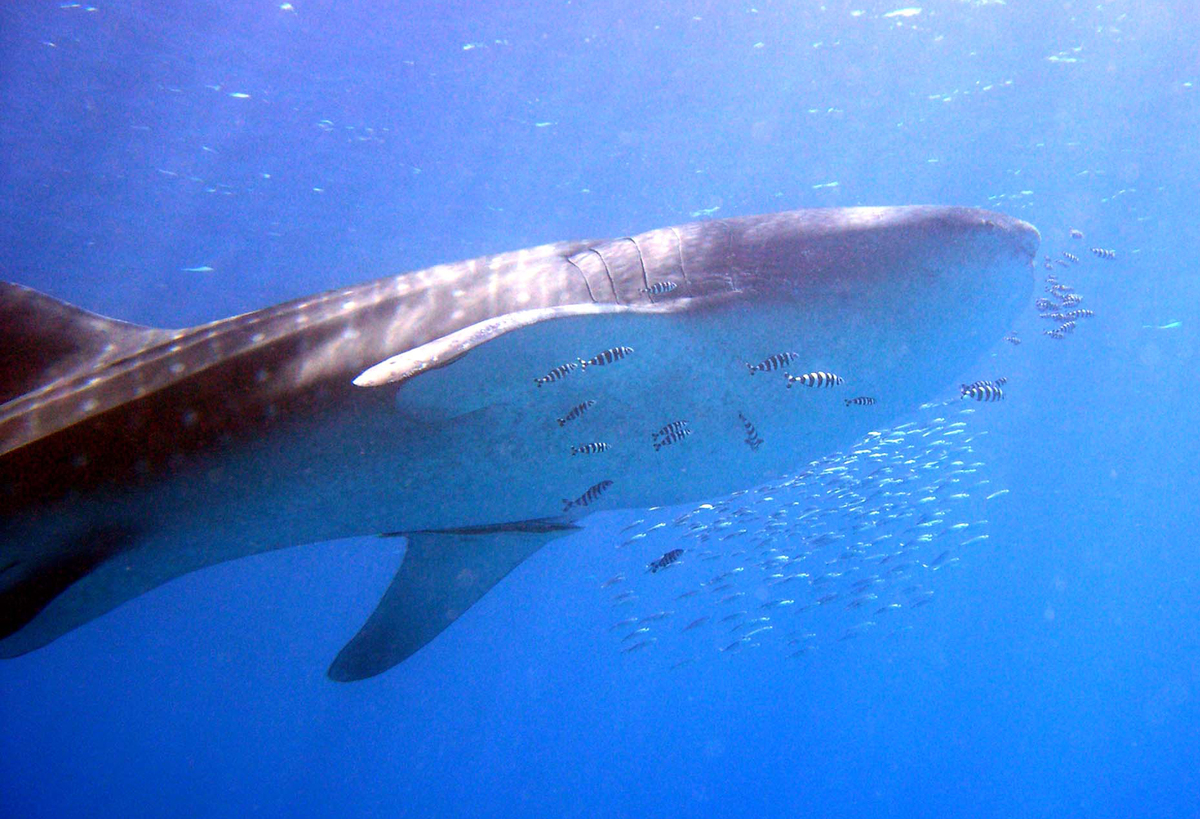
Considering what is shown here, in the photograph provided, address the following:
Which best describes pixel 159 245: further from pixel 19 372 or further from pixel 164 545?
pixel 164 545

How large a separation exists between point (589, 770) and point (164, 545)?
83.3 metres

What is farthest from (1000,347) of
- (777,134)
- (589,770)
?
(589,770)

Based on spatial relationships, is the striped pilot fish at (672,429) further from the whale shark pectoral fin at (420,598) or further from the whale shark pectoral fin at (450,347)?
the whale shark pectoral fin at (420,598)

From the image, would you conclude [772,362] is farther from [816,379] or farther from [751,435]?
[751,435]

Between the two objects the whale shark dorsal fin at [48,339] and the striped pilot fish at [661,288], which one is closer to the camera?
the striped pilot fish at [661,288]

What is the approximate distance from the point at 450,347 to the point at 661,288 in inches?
33.1

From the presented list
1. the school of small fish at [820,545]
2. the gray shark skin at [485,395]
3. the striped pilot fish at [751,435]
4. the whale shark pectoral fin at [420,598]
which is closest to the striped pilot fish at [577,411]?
the gray shark skin at [485,395]

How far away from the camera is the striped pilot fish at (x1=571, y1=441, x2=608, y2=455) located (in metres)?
2.74

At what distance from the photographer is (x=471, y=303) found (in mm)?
2799

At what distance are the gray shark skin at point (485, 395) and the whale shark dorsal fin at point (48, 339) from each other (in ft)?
1.35

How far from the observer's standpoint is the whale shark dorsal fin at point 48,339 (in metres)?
3.22

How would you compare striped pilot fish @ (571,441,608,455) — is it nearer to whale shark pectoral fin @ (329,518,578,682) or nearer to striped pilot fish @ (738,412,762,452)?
striped pilot fish @ (738,412,762,452)

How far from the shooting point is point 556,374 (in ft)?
7.95

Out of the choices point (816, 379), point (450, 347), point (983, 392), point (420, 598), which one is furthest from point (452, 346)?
point (983, 392)
